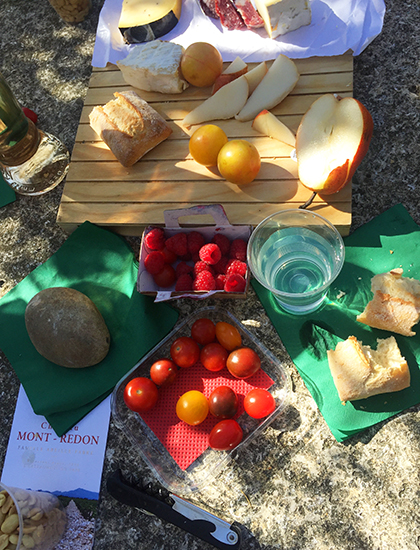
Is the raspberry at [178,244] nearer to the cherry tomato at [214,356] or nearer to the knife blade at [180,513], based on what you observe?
the cherry tomato at [214,356]

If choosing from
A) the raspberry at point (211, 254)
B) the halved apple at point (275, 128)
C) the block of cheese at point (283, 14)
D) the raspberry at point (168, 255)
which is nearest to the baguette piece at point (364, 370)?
the raspberry at point (211, 254)

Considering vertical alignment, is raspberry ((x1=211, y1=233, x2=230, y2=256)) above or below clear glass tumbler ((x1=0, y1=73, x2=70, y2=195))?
below

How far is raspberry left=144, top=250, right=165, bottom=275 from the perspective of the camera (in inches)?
47.8

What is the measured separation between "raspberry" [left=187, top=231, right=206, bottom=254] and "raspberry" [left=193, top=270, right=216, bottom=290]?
0.09 metres

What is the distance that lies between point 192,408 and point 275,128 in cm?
86

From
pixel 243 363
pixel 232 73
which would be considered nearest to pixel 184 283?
pixel 243 363

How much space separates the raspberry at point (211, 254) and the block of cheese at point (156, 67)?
61cm

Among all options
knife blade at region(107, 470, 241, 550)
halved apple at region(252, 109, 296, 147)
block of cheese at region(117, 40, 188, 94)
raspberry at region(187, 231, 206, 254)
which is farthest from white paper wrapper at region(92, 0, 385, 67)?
knife blade at region(107, 470, 241, 550)

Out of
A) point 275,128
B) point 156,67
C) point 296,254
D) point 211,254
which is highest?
point 156,67

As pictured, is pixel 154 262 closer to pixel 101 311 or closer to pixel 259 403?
pixel 101 311

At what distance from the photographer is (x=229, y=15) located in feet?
4.88

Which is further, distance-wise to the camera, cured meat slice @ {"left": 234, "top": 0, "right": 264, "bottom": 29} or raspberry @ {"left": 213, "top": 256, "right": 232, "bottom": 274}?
cured meat slice @ {"left": 234, "top": 0, "right": 264, "bottom": 29}

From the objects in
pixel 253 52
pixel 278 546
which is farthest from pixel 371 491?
pixel 253 52

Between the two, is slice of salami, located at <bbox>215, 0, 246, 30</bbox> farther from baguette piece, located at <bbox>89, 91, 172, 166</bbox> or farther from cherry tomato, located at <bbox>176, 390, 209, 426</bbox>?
cherry tomato, located at <bbox>176, 390, 209, 426</bbox>
